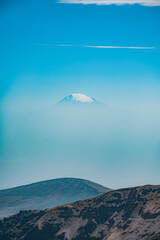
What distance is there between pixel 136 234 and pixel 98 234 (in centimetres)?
2494

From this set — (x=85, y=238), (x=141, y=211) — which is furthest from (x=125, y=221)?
(x=85, y=238)

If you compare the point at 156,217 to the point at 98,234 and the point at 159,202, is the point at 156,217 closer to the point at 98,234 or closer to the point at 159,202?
the point at 159,202

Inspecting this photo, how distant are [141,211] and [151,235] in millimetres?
28890

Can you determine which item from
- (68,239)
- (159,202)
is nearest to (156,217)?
(159,202)

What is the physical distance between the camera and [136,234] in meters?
180

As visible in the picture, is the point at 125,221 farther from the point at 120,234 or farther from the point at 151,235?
the point at 151,235

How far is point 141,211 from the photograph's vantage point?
655 feet

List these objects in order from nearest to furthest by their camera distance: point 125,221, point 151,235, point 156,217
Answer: point 151,235, point 156,217, point 125,221

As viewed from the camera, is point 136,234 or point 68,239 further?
point 68,239

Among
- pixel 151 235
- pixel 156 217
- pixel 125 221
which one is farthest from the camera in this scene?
pixel 125 221

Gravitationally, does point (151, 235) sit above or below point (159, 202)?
below

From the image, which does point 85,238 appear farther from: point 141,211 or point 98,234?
point 141,211

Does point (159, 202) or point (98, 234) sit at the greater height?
point (159, 202)

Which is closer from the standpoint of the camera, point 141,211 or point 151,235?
point 151,235
